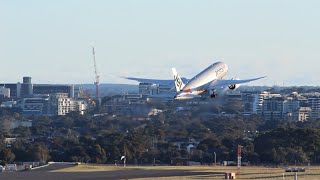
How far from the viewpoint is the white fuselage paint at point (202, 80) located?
116000mm

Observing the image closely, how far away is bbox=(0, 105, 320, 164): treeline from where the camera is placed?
470 ft

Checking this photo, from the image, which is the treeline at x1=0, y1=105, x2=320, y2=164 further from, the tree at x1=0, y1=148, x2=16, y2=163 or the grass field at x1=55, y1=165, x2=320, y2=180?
the grass field at x1=55, y1=165, x2=320, y2=180

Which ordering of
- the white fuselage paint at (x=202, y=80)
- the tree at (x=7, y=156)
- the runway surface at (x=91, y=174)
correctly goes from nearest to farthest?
the runway surface at (x=91, y=174) < the white fuselage paint at (x=202, y=80) < the tree at (x=7, y=156)

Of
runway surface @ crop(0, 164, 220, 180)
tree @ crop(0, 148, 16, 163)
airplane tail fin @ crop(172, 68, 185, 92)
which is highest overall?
airplane tail fin @ crop(172, 68, 185, 92)

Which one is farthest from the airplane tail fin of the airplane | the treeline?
the treeline

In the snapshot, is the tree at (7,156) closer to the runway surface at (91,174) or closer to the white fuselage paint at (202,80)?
the runway surface at (91,174)

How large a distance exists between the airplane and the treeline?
1278 cm

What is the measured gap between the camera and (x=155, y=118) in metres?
176

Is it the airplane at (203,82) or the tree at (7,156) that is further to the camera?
the tree at (7,156)

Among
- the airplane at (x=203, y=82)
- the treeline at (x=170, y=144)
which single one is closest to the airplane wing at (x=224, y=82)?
the airplane at (x=203, y=82)

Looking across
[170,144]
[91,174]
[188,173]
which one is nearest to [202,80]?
[188,173]

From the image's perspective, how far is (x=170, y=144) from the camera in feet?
513

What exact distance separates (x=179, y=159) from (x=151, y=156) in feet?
14.6

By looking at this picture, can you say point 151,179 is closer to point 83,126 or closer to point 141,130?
point 141,130
